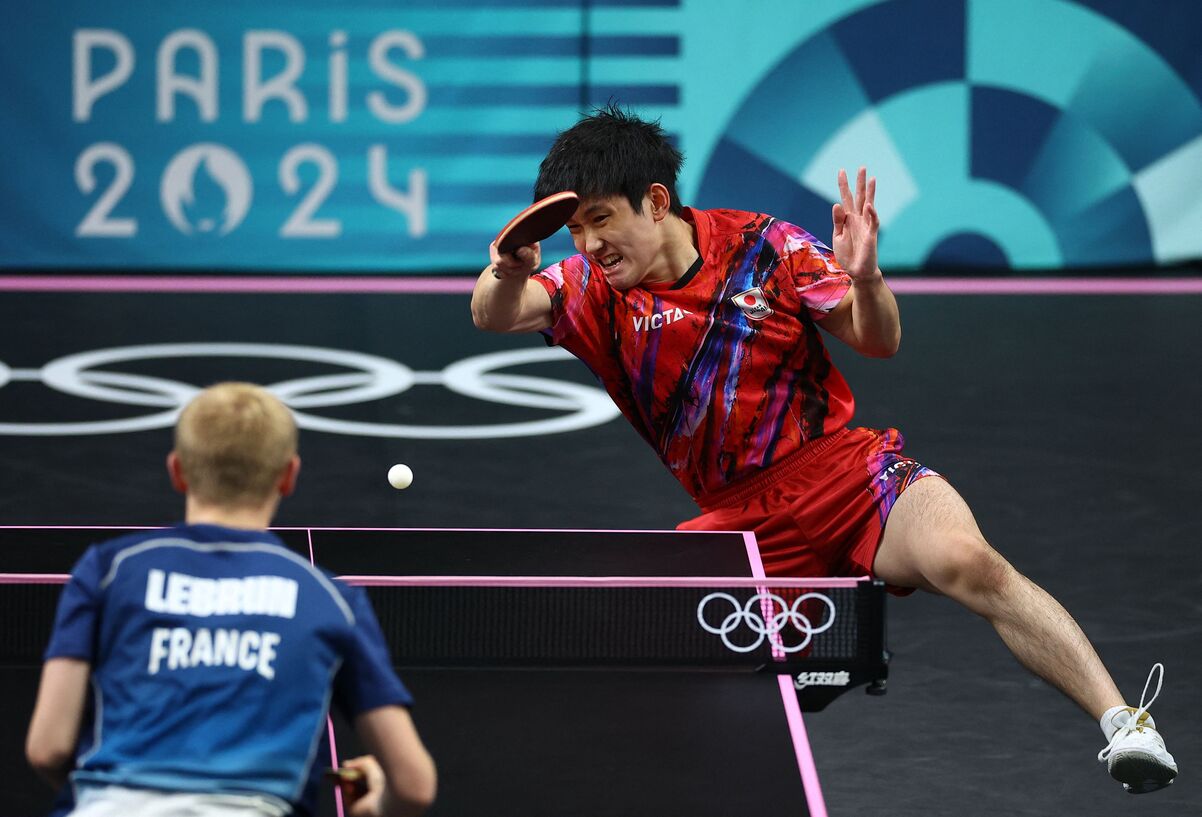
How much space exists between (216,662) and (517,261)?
6.64ft

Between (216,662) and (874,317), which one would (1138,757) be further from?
(216,662)

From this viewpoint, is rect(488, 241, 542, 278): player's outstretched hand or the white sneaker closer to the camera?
the white sneaker

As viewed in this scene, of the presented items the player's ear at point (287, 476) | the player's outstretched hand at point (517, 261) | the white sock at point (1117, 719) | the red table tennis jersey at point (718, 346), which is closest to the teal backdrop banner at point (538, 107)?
the red table tennis jersey at point (718, 346)

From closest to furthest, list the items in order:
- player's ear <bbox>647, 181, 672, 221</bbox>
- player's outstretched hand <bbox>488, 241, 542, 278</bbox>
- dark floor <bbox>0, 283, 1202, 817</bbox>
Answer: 1. player's outstretched hand <bbox>488, 241, 542, 278</bbox>
2. player's ear <bbox>647, 181, 672, 221</bbox>
3. dark floor <bbox>0, 283, 1202, 817</bbox>

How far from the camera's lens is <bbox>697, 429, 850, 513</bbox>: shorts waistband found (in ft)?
17.1

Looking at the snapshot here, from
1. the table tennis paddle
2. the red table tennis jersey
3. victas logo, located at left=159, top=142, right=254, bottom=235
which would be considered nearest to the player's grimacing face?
the red table tennis jersey

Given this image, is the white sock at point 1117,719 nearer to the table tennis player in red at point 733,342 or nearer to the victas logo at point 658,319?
the table tennis player in red at point 733,342

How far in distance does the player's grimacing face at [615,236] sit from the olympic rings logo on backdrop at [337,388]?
3.85 metres

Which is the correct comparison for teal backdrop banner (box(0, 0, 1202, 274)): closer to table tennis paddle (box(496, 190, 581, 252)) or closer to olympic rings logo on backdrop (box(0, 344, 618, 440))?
olympic rings logo on backdrop (box(0, 344, 618, 440))

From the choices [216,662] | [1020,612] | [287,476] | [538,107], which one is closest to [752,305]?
[1020,612]

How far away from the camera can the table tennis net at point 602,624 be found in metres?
3.99

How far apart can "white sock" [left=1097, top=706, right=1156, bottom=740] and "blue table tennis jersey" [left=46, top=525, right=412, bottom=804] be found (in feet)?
7.27

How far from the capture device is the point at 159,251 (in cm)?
1279

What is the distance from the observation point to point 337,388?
9617mm
